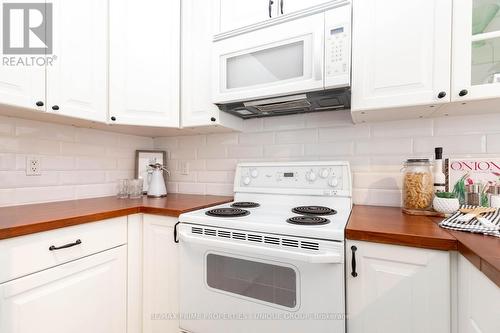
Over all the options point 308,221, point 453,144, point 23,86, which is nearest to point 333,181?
point 308,221

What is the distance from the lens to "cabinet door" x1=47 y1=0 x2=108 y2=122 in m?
1.28

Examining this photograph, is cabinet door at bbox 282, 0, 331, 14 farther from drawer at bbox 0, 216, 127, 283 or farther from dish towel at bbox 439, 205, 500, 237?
drawer at bbox 0, 216, 127, 283

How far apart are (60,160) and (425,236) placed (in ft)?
6.33

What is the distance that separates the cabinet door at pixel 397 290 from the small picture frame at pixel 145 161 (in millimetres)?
1589

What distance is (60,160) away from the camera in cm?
161

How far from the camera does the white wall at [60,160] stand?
140 cm

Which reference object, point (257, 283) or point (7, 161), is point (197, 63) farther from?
point (257, 283)

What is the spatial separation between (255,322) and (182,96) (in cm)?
135

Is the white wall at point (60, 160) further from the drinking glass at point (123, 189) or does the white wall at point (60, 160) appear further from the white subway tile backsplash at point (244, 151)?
the white subway tile backsplash at point (244, 151)

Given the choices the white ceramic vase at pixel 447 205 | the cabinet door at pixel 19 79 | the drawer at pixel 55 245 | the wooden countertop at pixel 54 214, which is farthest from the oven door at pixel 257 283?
the cabinet door at pixel 19 79

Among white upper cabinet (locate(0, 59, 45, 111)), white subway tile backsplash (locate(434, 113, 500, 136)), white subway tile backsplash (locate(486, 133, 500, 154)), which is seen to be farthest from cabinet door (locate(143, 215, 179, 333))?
white subway tile backsplash (locate(486, 133, 500, 154))

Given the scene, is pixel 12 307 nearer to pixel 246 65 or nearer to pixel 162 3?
pixel 246 65

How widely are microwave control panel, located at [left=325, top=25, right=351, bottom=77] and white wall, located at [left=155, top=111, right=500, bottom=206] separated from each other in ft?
1.33

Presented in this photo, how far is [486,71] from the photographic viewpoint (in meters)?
1.06
